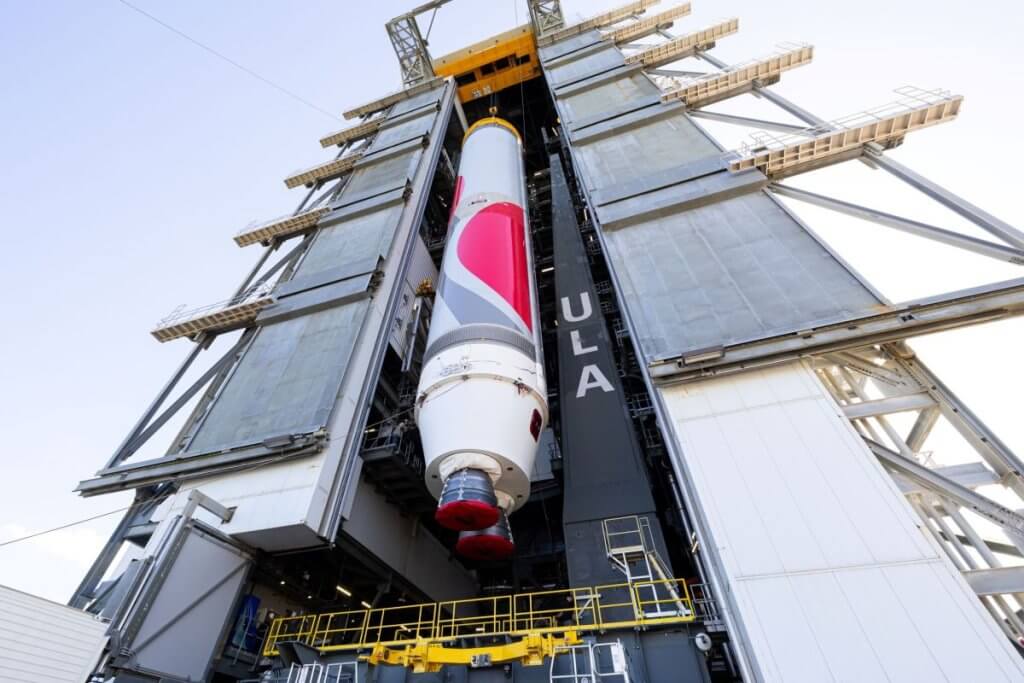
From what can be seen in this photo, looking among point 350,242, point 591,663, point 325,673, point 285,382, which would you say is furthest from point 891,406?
point 350,242

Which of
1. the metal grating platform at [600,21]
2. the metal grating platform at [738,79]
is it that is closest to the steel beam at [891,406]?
the metal grating platform at [738,79]

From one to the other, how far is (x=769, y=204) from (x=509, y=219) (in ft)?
24.1

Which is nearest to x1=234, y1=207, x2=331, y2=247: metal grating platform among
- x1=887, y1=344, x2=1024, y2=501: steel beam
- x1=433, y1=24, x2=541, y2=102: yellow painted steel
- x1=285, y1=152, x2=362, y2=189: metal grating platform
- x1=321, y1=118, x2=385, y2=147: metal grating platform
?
x1=285, y1=152, x2=362, y2=189: metal grating platform

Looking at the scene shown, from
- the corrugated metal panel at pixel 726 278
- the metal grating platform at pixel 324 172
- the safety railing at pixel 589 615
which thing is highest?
the metal grating platform at pixel 324 172

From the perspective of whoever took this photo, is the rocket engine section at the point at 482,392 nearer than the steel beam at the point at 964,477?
No

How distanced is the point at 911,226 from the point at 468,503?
1152 centimetres

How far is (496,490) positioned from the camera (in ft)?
32.4

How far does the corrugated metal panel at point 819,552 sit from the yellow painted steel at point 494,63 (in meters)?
28.4

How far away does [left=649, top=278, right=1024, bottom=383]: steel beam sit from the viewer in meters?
8.70

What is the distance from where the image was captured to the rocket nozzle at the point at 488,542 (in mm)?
9844

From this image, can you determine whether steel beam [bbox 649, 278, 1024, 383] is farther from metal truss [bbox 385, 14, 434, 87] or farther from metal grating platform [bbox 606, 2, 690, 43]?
metal truss [bbox 385, 14, 434, 87]

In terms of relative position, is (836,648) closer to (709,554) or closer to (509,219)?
(709,554)

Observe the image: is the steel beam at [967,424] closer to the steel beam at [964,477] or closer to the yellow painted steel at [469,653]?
the steel beam at [964,477]

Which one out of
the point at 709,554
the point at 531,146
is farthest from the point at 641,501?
the point at 531,146
